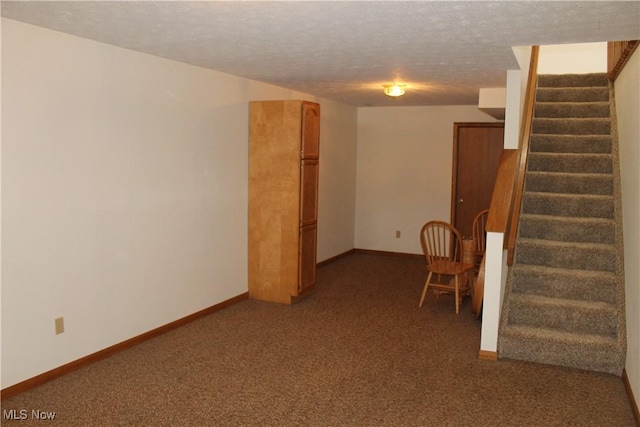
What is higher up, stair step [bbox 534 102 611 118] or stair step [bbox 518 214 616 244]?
stair step [bbox 534 102 611 118]

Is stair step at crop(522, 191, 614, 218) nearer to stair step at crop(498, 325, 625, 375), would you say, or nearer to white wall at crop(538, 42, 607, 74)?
stair step at crop(498, 325, 625, 375)

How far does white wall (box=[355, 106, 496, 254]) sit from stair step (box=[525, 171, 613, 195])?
2541 millimetres

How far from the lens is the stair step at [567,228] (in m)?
4.63

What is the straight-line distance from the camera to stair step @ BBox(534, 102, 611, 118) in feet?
18.7

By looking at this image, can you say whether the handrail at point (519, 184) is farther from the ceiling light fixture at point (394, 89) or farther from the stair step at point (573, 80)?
the stair step at point (573, 80)

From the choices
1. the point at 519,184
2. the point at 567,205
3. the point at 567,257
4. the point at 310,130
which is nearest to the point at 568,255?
the point at 567,257

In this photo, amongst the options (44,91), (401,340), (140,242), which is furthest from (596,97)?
(44,91)

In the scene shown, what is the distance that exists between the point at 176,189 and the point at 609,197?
371 cm

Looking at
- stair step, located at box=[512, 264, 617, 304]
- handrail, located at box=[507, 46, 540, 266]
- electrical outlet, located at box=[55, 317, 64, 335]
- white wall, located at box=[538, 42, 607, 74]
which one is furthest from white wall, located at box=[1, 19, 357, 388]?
white wall, located at box=[538, 42, 607, 74]

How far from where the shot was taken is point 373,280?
263 inches

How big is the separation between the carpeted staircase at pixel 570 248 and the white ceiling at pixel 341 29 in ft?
4.11

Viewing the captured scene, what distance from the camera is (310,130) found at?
5531mm

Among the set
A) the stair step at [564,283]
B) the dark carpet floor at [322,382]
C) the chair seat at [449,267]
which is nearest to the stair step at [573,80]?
the chair seat at [449,267]

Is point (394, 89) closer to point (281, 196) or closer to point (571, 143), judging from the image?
point (281, 196)
